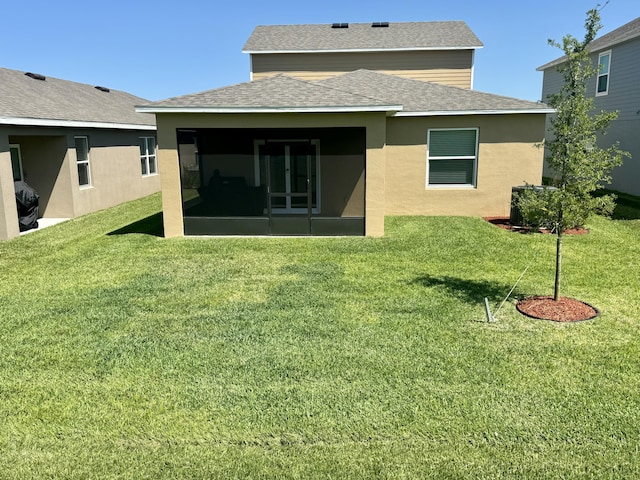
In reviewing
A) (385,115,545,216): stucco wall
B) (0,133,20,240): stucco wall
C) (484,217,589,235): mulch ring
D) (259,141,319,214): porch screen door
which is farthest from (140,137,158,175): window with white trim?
(484,217,589,235): mulch ring

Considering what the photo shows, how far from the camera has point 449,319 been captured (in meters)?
6.71

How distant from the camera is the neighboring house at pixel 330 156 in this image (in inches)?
468

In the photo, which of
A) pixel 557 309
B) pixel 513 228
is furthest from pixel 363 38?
pixel 557 309

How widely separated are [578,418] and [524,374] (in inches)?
32.9

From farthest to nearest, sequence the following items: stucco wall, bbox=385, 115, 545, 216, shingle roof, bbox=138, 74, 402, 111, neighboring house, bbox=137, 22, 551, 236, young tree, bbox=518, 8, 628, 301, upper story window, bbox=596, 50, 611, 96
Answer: upper story window, bbox=596, 50, 611, 96, stucco wall, bbox=385, 115, 545, 216, neighboring house, bbox=137, 22, 551, 236, shingle roof, bbox=138, 74, 402, 111, young tree, bbox=518, 8, 628, 301

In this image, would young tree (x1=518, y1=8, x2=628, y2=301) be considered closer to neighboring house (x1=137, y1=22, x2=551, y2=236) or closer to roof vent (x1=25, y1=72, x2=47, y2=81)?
neighboring house (x1=137, y1=22, x2=551, y2=236)

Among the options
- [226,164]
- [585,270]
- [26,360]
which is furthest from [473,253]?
[26,360]

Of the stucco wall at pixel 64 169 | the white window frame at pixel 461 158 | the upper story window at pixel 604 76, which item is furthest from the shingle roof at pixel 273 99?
the upper story window at pixel 604 76

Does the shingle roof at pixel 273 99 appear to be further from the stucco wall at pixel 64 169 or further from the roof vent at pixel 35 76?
the roof vent at pixel 35 76

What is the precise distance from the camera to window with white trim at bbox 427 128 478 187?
1479 cm

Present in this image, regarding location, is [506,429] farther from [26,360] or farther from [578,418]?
[26,360]

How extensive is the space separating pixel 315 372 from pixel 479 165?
11330 mm

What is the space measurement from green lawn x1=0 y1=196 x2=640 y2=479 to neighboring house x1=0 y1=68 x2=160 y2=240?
16.3ft

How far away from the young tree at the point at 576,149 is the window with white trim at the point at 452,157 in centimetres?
789
